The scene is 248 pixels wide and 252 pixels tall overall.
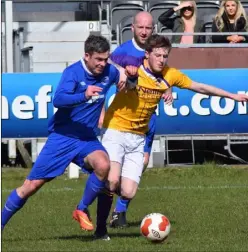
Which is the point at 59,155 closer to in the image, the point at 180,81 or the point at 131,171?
the point at 131,171

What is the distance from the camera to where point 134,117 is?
30.0 feet

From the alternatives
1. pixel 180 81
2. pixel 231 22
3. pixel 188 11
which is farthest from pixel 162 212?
pixel 188 11

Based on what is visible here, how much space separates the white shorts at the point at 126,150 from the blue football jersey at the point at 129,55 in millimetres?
954

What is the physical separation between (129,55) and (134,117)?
101 centimetres

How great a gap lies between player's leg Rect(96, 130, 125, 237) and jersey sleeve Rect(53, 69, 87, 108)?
87 cm

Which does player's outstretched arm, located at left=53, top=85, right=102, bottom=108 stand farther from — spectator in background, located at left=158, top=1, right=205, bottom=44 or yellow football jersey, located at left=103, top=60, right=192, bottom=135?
spectator in background, located at left=158, top=1, right=205, bottom=44

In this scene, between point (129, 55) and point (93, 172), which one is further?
point (129, 55)

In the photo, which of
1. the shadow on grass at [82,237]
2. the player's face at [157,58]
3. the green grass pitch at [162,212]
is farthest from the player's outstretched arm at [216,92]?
the shadow on grass at [82,237]

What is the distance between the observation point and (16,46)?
17844 millimetres

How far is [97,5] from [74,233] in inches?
398

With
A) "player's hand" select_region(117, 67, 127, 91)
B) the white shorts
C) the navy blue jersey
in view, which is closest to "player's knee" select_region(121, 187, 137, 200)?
the white shorts

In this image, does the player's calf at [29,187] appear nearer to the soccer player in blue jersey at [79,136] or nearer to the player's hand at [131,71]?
the soccer player in blue jersey at [79,136]

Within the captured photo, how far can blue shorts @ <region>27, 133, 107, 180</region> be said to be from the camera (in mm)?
8570

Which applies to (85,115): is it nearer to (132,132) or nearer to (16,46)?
(132,132)
